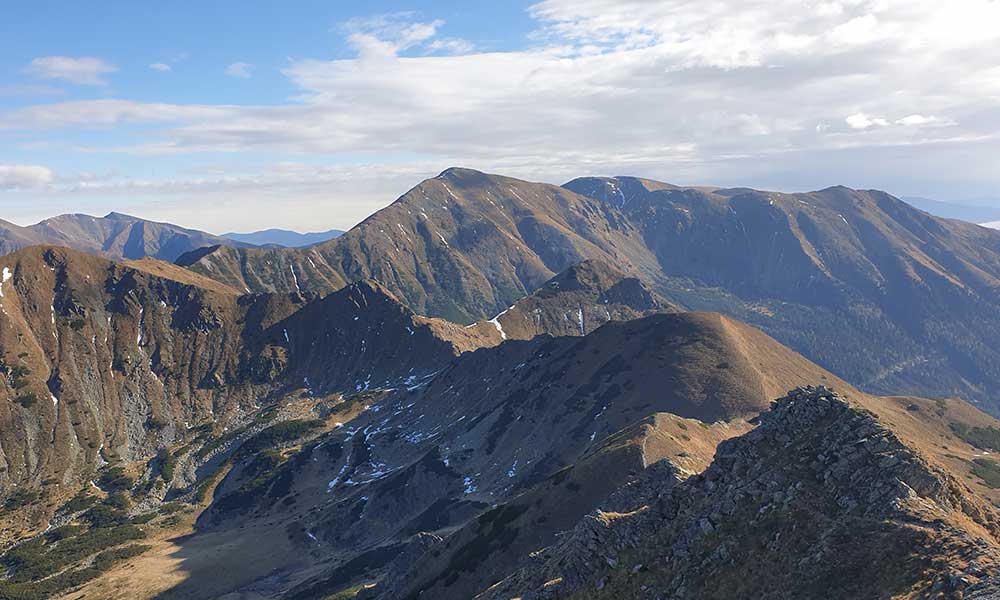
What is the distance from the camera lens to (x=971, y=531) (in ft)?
138

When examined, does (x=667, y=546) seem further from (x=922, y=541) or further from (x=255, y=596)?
(x=255, y=596)

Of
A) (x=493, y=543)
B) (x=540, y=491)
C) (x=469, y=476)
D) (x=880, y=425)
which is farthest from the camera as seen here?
(x=469, y=476)

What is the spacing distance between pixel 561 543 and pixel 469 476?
128 m

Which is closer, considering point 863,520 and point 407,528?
point 863,520

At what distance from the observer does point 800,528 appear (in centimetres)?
4662

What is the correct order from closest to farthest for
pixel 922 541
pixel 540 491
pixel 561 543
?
pixel 922 541
pixel 561 543
pixel 540 491

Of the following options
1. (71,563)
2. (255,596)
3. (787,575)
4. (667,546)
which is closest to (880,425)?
(787,575)

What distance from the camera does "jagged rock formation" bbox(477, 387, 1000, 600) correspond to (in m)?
39.8

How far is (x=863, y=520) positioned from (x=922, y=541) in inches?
169

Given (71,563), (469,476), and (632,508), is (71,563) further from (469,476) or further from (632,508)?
(632,508)

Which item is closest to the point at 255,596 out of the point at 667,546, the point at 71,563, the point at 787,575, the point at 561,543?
the point at 71,563

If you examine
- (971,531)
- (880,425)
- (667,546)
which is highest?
(880,425)

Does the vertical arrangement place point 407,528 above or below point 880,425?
below

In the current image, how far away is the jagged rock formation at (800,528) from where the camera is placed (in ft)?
131
